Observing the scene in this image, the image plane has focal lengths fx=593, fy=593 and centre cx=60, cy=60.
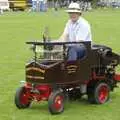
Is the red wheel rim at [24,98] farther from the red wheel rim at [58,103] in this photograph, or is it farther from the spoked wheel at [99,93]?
the spoked wheel at [99,93]

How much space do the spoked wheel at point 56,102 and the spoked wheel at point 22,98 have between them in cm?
59

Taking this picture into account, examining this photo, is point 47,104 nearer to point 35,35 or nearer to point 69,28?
point 69,28

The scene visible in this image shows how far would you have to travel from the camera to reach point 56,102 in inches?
342

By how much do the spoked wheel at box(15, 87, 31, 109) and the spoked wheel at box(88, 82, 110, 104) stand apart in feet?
3.33

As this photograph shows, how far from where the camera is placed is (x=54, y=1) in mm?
87875

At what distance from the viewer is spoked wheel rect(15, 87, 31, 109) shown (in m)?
9.09

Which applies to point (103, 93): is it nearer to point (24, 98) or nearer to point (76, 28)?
point (76, 28)

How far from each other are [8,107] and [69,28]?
163 centimetres

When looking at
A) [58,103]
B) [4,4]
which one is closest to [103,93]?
[58,103]

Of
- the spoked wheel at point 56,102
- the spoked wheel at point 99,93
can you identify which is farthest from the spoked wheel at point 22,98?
the spoked wheel at point 99,93

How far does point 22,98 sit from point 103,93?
4.41 ft

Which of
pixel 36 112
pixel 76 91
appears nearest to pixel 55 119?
pixel 36 112

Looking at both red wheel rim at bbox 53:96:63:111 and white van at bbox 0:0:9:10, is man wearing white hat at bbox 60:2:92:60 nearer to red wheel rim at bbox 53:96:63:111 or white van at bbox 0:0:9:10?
red wheel rim at bbox 53:96:63:111

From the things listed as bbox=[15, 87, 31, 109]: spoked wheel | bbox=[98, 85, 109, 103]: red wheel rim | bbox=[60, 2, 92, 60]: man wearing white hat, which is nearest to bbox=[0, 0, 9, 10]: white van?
bbox=[60, 2, 92, 60]: man wearing white hat
